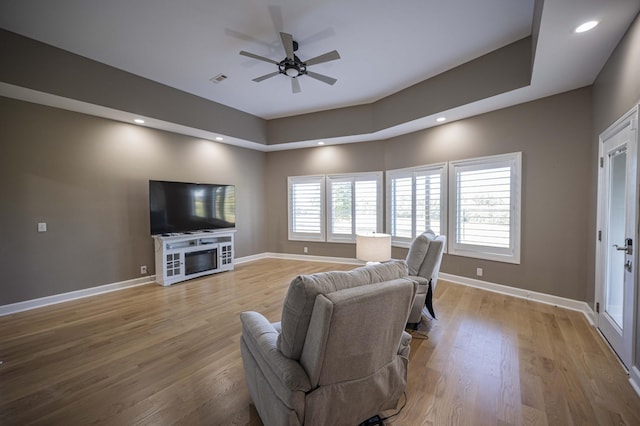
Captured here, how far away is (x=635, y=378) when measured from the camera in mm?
2014

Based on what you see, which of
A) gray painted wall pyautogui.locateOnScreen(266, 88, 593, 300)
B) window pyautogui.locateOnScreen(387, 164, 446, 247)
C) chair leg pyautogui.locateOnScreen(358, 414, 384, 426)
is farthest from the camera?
window pyautogui.locateOnScreen(387, 164, 446, 247)

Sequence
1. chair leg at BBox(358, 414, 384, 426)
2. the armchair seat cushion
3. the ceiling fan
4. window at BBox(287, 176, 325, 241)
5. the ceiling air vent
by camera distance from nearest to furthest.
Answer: chair leg at BBox(358, 414, 384, 426) < the armchair seat cushion < the ceiling fan < the ceiling air vent < window at BBox(287, 176, 325, 241)

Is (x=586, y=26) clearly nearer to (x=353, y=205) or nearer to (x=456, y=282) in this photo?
(x=456, y=282)

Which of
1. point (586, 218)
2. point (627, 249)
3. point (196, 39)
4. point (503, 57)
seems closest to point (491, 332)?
point (627, 249)

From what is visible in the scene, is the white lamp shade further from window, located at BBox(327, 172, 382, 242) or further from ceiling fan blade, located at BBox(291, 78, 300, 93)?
window, located at BBox(327, 172, 382, 242)

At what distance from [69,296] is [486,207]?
21.2 ft

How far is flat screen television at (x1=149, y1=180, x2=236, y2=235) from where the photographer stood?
15.3 feet

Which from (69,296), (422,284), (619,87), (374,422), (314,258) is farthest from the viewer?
(314,258)

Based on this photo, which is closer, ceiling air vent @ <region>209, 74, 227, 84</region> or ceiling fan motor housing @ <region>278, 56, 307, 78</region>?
ceiling fan motor housing @ <region>278, 56, 307, 78</region>

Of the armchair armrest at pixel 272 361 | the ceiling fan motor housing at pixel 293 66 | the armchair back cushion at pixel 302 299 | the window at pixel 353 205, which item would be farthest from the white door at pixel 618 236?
the window at pixel 353 205

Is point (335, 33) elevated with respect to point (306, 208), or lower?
elevated

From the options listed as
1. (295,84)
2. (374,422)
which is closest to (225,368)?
(374,422)

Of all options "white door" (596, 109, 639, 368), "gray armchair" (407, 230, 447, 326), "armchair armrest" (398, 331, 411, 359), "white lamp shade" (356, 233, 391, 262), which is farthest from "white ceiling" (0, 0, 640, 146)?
"armchair armrest" (398, 331, 411, 359)

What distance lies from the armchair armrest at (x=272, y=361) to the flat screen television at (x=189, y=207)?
3706 millimetres
